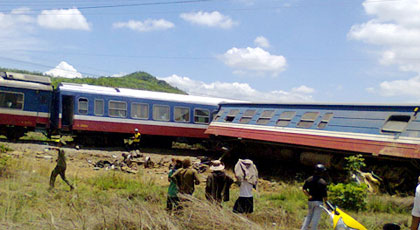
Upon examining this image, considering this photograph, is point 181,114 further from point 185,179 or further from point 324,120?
point 185,179

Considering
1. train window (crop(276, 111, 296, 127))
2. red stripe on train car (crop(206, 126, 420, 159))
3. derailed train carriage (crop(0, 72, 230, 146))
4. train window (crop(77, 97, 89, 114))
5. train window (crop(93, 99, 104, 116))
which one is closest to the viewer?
red stripe on train car (crop(206, 126, 420, 159))

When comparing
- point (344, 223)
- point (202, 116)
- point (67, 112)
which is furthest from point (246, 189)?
point (202, 116)

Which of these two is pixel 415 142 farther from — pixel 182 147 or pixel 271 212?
pixel 182 147

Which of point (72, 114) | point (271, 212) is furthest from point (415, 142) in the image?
point (72, 114)

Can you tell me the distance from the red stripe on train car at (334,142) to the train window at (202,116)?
429 cm

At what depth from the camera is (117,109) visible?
71.1 ft

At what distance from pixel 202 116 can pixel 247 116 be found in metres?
5.12

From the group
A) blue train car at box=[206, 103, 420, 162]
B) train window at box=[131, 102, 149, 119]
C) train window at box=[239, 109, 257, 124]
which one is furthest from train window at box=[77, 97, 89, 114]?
train window at box=[239, 109, 257, 124]

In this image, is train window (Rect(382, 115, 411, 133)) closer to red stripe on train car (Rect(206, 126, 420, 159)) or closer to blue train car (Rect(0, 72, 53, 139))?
red stripe on train car (Rect(206, 126, 420, 159))

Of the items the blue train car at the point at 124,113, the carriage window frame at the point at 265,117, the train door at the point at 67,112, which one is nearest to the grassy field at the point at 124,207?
the carriage window frame at the point at 265,117

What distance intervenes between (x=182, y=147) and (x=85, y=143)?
621 centimetres

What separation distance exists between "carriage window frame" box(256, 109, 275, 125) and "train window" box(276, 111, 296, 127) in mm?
574

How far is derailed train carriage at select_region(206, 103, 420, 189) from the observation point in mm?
12805

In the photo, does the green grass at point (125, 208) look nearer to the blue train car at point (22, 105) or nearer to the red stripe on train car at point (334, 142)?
the red stripe on train car at point (334, 142)
